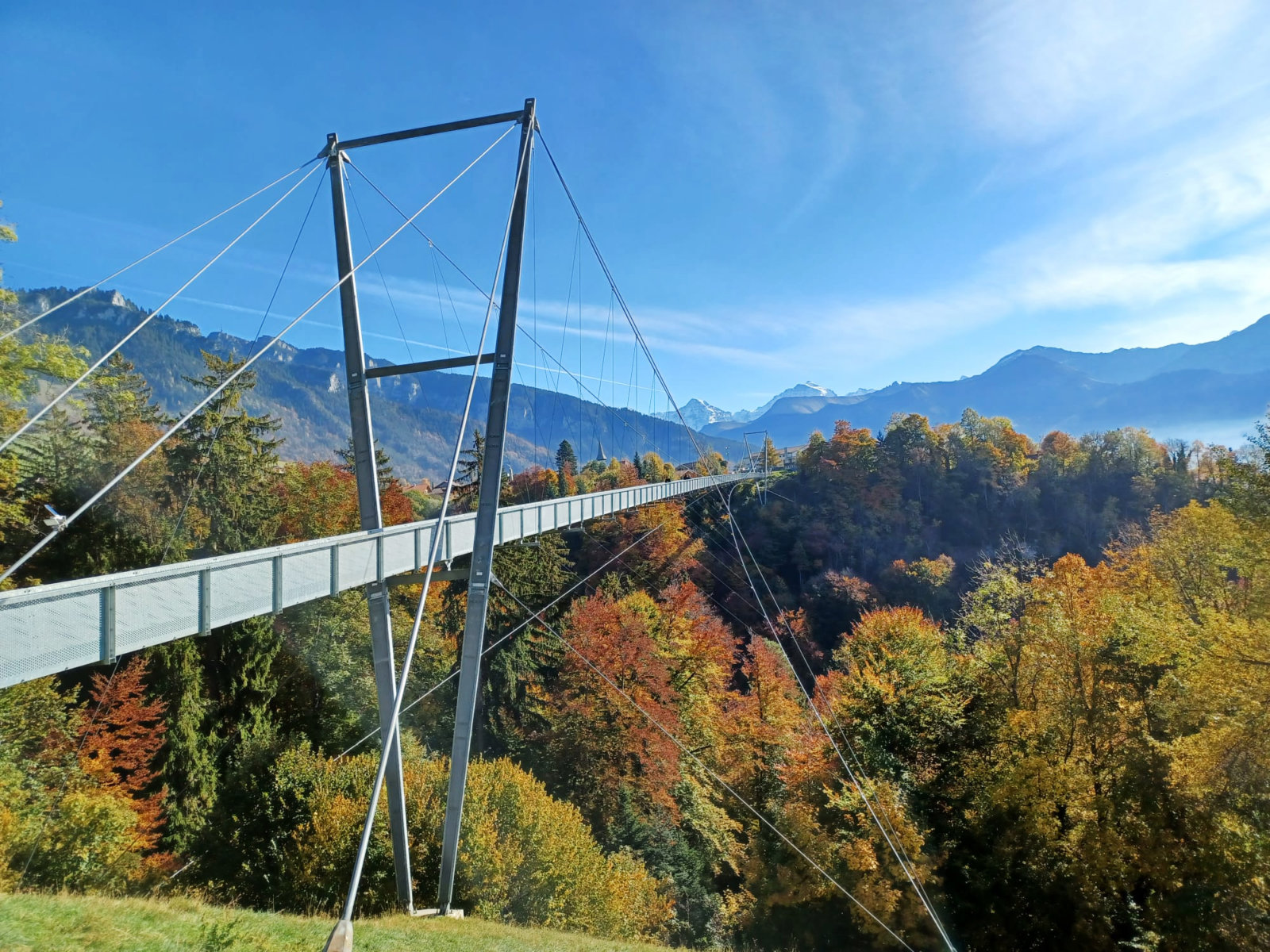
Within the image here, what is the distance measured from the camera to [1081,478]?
64.3 meters

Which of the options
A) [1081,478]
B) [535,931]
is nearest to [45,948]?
[535,931]

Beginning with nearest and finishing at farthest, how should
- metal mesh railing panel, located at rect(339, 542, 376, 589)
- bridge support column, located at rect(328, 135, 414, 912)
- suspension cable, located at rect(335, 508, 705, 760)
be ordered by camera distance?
metal mesh railing panel, located at rect(339, 542, 376, 589) < bridge support column, located at rect(328, 135, 414, 912) < suspension cable, located at rect(335, 508, 705, 760)

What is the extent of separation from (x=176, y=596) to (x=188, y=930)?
5.21m

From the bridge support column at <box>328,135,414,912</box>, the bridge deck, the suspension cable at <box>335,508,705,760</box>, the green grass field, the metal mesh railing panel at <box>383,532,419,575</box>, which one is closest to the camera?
the bridge deck

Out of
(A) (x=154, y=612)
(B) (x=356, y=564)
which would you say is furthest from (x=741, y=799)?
(A) (x=154, y=612)

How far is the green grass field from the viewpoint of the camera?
25.1 feet

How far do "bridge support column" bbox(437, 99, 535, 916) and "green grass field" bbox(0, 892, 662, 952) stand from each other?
123 centimetres

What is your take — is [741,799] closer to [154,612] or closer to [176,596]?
[176,596]

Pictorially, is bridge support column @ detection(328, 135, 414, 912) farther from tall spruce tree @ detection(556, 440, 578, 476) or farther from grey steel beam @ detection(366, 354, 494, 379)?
tall spruce tree @ detection(556, 440, 578, 476)

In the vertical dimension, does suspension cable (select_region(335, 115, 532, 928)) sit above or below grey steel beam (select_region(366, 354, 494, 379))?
below

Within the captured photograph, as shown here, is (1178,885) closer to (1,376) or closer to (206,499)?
(1,376)

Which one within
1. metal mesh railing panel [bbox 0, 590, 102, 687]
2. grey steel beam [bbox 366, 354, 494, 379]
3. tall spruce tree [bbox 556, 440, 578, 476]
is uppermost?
tall spruce tree [bbox 556, 440, 578, 476]

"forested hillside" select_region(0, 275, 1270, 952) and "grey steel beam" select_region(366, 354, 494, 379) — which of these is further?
"forested hillside" select_region(0, 275, 1270, 952)

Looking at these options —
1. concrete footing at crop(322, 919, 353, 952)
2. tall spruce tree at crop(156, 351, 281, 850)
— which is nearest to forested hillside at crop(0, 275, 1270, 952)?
tall spruce tree at crop(156, 351, 281, 850)
